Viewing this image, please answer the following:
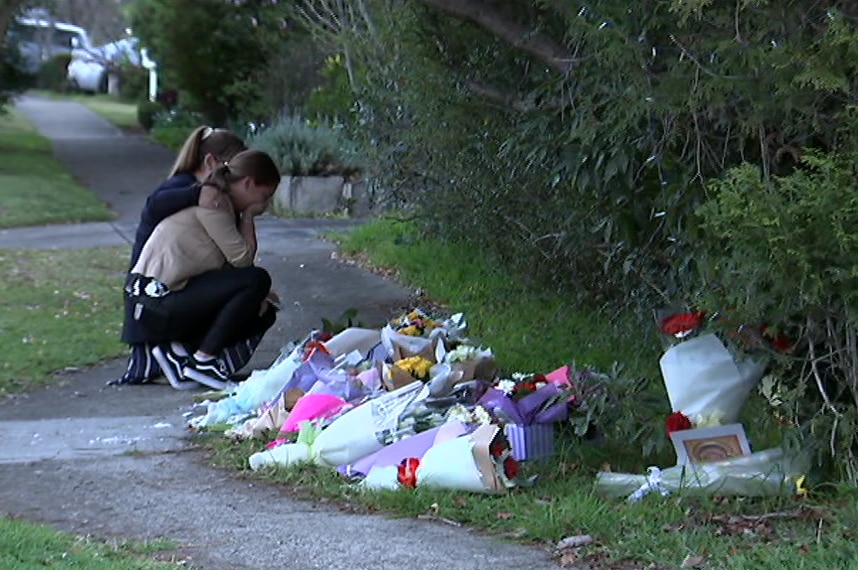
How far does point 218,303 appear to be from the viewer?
28.7ft

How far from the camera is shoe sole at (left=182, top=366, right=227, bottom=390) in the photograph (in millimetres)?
8664

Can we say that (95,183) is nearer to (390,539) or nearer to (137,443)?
(137,443)

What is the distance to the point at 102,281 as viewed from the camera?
1327 cm

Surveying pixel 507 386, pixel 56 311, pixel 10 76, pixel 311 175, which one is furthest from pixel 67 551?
pixel 10 76

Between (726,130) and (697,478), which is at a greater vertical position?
(726,130)

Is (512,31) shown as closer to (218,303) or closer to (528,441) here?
(528,441)

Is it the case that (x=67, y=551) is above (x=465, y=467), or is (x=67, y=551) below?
below

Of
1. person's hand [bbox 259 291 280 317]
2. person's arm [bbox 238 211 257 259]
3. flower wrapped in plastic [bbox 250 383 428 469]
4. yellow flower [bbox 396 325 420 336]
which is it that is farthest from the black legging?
flower wrapped in plastic [bbox 250 383 428 469]

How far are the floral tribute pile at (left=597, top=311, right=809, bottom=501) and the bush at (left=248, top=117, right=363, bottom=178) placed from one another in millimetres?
13243

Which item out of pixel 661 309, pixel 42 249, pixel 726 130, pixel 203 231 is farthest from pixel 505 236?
pixel 42 249

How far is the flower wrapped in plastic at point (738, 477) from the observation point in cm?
571

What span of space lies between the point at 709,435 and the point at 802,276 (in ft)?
3.52

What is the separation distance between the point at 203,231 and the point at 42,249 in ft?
24.1

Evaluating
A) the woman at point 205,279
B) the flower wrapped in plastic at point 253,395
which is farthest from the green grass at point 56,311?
the flower wrapped in plastic at point 253,395
